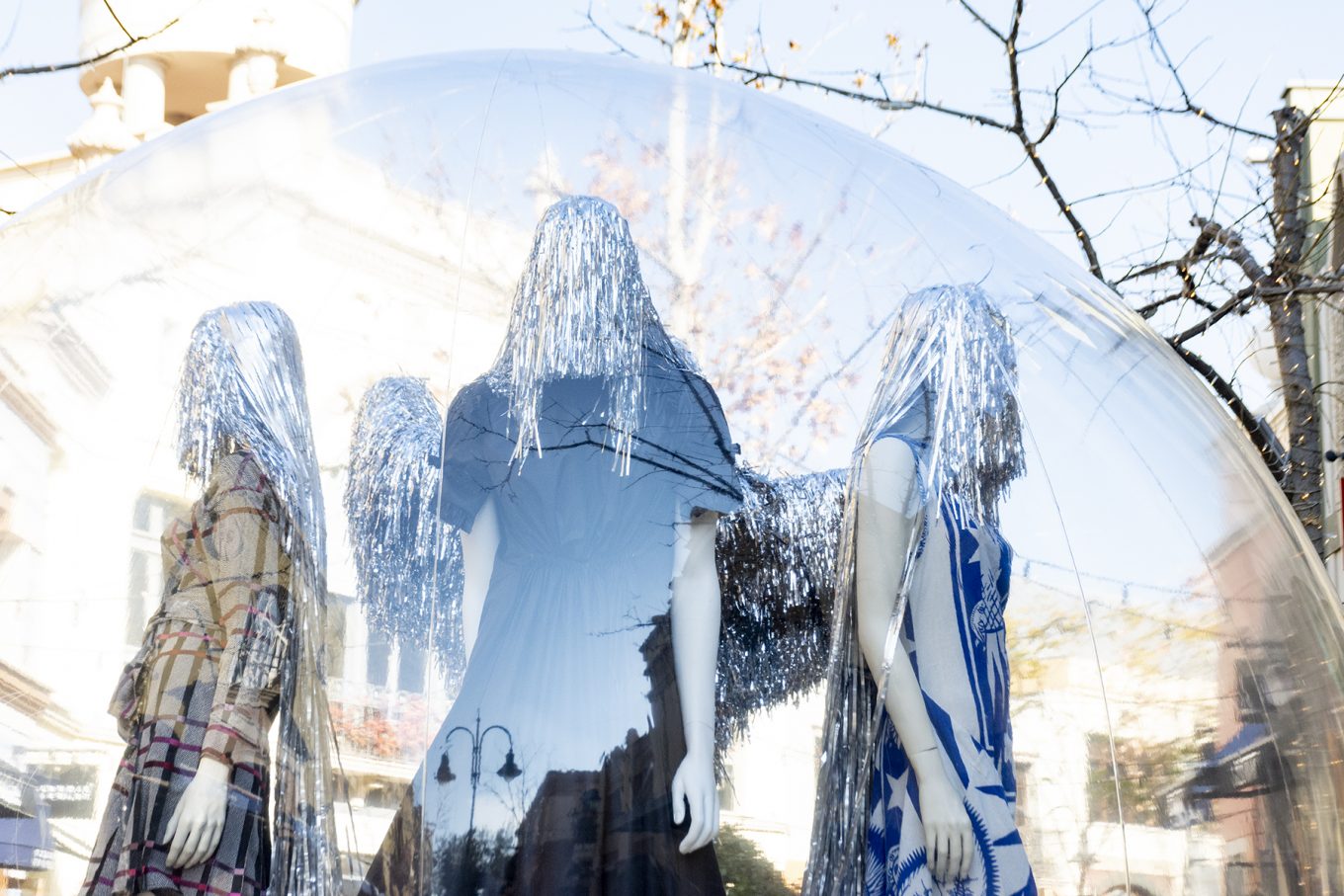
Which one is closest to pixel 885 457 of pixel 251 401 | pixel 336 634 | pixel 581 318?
pixel 581 318

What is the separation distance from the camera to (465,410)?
2348 mm

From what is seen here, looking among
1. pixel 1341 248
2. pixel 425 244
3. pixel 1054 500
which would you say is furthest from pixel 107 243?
pixel 1341 248

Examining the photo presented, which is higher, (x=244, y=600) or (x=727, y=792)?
(x=244, y=600)

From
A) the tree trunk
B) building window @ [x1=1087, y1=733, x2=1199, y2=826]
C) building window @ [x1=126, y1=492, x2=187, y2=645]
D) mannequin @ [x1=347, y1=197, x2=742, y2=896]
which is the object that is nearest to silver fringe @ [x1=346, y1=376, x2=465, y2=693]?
mannequin @ [x1=347, y1=197, x2=742, y2=896]

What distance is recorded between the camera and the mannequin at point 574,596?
2166 millimetres

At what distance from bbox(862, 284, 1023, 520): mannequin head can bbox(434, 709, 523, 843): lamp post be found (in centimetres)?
73

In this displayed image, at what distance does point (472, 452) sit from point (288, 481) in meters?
0.28

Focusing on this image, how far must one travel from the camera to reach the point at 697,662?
2285 mm

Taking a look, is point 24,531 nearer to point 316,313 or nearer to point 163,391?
point 163,391

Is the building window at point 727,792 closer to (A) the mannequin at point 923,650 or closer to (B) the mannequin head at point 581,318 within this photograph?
(A) the mannequin at point 923,650

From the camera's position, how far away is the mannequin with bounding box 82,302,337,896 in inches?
87.7

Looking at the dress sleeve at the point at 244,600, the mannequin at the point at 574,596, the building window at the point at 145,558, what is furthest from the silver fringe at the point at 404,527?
the building window at the point at 145,558

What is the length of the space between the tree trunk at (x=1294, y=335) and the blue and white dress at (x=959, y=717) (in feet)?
6.75

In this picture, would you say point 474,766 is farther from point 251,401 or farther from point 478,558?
point 251,401
